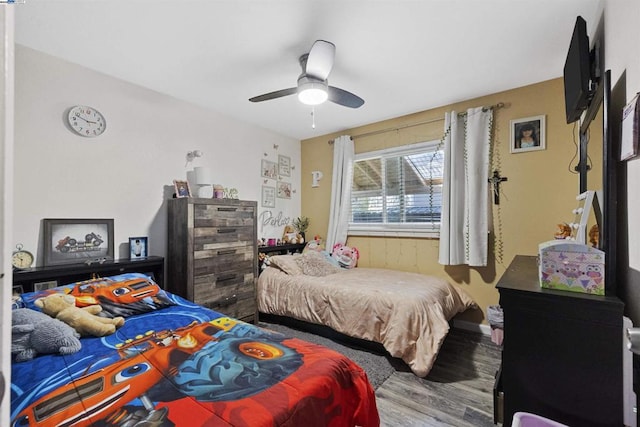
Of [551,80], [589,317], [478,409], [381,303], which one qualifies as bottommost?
[478,409]

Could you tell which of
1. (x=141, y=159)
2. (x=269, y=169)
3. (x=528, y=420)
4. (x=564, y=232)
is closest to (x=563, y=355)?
(x=528, y=420)

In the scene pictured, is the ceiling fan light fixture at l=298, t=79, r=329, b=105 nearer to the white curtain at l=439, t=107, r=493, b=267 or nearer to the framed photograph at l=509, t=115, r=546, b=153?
the white curtain at l=439, t=107, r=493, b=267

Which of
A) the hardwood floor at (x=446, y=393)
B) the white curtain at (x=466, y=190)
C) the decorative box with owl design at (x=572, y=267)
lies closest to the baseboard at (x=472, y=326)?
the hardwood floor at (x=446, y=393)

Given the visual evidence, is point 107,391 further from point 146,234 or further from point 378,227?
point 378,227

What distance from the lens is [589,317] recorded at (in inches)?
43.5

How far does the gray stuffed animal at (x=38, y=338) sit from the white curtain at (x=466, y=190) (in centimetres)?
310

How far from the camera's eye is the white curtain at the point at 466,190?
2932 millimetres

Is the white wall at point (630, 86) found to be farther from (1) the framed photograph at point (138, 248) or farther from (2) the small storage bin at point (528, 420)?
(1) the framed photograph at point (138, 248)

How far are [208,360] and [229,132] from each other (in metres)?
2.90

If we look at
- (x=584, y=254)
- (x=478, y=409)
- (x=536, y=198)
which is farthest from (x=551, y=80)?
(x=478, y=409)

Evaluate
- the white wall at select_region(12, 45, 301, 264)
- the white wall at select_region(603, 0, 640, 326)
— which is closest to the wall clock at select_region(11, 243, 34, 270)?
the white wall at select_region(12, 45, 301, 264)

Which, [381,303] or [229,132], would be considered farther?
[229,132]

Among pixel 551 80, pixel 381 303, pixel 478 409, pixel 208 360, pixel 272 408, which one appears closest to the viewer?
pixel 272 408

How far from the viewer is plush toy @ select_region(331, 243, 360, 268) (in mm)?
3736
